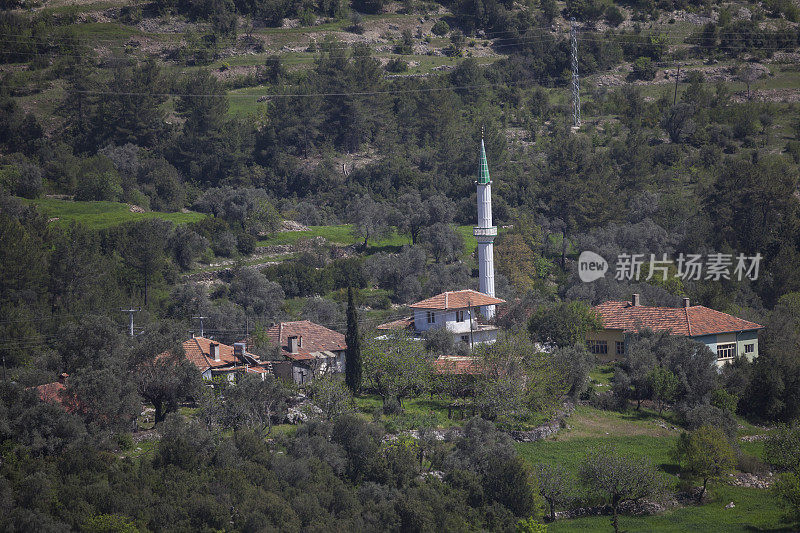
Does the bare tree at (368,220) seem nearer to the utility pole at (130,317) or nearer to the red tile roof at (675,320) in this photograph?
the red tile roof at (675,320)

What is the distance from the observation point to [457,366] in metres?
49.2

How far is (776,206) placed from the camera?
7762 cm

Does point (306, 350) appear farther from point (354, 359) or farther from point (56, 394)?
point (56, 394)

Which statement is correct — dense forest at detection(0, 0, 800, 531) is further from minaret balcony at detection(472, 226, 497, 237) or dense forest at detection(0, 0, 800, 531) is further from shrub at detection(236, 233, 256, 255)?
minaret balcony at detection(472, 226, 497, 237)

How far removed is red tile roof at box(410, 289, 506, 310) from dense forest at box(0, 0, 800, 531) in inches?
78.2

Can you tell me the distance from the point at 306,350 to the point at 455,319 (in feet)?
35.1

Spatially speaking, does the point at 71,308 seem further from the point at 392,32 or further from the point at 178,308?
the point at 392,32

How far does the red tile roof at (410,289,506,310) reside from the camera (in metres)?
57.7

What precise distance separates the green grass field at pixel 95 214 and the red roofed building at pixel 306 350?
20120mm

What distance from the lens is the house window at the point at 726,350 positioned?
5647cm

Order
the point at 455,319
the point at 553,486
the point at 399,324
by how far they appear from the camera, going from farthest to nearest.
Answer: the point at 399,324 → the point at 455,319 → the point at 553,486

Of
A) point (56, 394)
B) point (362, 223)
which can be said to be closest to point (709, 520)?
point (56, 394)

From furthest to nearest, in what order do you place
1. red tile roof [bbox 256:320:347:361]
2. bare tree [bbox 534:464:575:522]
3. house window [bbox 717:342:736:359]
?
house window [bbox 717:342:736:359] → red tile roof [bbox 256:320:347:361] → bare tree [bbox 534:464:575:522]

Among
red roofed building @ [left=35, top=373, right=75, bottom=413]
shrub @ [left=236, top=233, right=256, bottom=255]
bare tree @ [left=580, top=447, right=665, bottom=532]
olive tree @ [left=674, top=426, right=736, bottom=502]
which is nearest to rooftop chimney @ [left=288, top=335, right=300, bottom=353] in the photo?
red roofed building @ [left=35, top=373, right=75, bottom=413]
